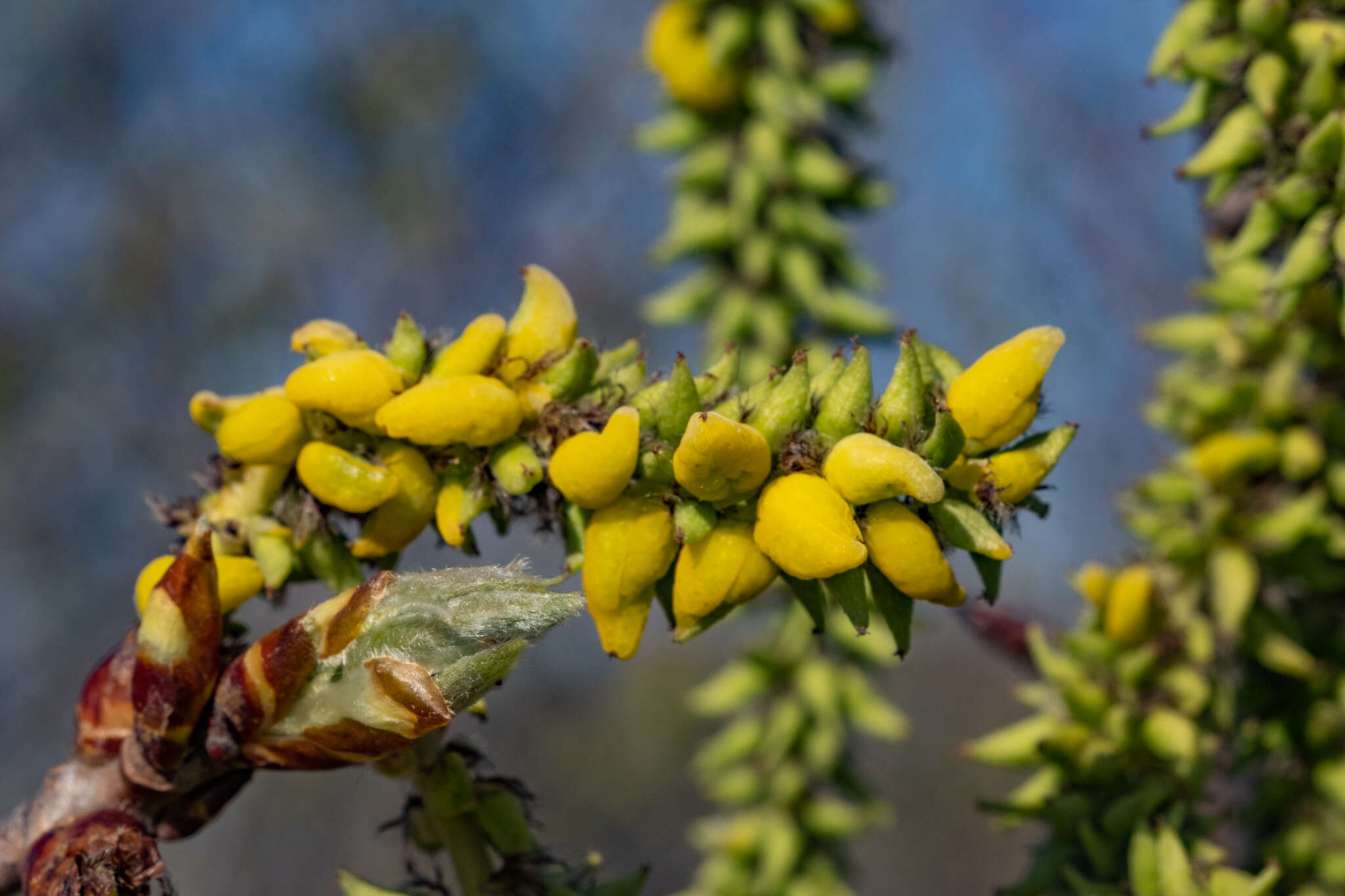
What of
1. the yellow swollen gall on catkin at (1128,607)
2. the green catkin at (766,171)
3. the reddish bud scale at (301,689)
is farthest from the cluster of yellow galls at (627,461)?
the green catkin at (766,171)

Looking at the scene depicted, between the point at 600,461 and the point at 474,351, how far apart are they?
18 centimetres

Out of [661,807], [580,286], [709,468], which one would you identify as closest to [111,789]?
[709,468]

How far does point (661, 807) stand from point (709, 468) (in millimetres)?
8037

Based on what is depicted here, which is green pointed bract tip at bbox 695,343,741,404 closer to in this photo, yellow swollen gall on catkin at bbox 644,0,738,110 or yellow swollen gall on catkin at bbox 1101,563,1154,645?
yellow swollen gall on catkin at bbox 1101,563,1154,645

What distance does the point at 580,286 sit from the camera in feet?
26.6

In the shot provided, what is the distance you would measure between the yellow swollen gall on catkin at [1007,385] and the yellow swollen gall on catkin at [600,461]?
0.24 metres

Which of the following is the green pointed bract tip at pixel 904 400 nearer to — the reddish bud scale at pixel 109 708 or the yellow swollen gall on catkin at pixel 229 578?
the yellow swollen gall on catkin at pixel 229 578

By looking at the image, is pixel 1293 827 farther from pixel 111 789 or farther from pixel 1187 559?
pixel 111 789

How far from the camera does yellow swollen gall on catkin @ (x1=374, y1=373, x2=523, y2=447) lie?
2.96 ft

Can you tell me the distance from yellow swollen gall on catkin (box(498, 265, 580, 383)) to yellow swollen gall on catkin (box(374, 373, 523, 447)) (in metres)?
0.06

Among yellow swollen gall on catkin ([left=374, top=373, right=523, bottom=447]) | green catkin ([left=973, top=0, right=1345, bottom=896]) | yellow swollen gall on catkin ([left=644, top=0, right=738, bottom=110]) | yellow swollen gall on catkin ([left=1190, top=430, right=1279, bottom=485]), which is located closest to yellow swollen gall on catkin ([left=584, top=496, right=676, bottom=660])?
yellow swollen gall on catkin ([left=374, top=373, right=523, bottom=447])

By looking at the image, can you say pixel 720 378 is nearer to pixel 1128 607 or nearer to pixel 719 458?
pixel 719 458

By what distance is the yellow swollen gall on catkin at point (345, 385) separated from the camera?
92cm

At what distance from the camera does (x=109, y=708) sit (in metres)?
0.98
